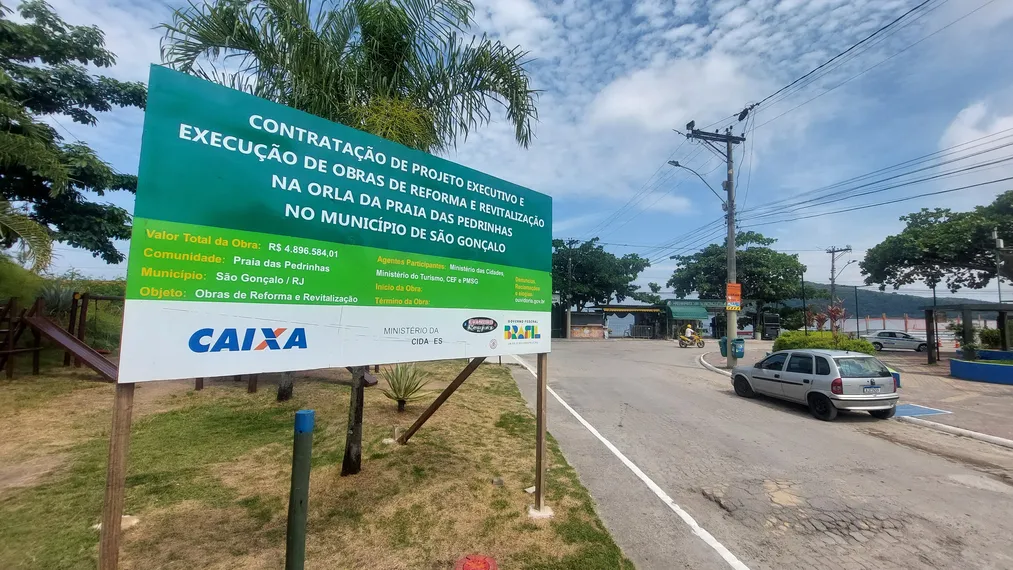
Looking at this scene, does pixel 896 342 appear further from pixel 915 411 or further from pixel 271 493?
pixel 271 493

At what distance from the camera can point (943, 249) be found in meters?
25.9

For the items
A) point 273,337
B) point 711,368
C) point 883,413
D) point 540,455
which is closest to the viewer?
point 273,337

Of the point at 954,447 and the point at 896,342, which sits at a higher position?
the point at 896,342

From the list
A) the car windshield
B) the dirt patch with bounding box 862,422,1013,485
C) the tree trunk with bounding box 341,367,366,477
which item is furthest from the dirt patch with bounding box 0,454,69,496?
the car windshield

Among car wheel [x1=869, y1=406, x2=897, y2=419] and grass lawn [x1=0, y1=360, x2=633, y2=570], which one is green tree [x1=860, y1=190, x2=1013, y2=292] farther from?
grass lawn [x1=0, y1=360, x2=633, y2=570]

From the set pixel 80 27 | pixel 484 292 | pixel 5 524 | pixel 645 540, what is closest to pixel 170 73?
pixel 484 292

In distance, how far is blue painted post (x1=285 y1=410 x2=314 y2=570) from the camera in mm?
2287

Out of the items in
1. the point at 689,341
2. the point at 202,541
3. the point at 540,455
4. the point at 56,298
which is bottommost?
the point at 202,541

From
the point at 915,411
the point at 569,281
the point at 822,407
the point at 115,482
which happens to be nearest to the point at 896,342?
the point at 569,281

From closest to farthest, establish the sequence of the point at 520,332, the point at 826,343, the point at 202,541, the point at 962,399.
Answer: the point at 202,541 → the point at 520,332 → the point at 962,399 → the point at 826,343

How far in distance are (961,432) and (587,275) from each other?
39.0 metres

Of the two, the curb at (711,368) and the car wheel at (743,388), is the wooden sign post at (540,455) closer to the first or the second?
the car wheel at (743,388)

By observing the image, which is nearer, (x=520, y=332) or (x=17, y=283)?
(x=520, y=332)

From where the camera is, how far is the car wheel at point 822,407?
29.9ft
